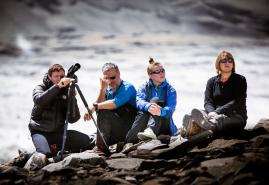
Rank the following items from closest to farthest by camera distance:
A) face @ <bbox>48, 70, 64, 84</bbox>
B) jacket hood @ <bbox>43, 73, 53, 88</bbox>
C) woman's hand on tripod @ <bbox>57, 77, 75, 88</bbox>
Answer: woman's hand on tripod @ <bbox>57, 77, 75, 88</bbox>
face @ <bbox>48, 70, 64, 84</bbox>
jacket hood @ <bbox>43, 73, 53, 88</bbox>

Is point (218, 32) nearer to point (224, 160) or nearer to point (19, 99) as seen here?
point (19, 99)

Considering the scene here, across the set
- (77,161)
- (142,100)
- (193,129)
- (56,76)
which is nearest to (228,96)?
(193,129)

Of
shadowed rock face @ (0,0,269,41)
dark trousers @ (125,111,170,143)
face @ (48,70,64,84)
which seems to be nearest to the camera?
dark trousers @ (125,111,170,143)

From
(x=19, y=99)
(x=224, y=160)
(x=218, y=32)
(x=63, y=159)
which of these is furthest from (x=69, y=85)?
(x=218, y=32)

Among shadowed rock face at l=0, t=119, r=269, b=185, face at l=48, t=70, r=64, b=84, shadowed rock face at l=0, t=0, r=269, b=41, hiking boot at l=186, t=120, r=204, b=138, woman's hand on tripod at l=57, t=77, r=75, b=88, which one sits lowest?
shadowed rock face at l=0, t=119, r=269, b=185

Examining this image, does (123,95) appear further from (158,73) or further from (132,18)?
(132,18)

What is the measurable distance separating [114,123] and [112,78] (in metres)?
0.71

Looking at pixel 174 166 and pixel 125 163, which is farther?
pixel 125 163

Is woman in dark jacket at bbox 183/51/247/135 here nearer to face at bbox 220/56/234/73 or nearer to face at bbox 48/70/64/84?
face at bbox 220/56/234/73

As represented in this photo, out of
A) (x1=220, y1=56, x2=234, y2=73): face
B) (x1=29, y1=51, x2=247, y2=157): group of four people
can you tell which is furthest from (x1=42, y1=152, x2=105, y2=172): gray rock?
(x1=220, y1=56, x2=234, y2=73): face

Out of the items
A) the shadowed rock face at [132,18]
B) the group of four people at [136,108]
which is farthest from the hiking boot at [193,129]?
the shadowed rock face at [132,18]

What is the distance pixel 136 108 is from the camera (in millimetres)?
6801

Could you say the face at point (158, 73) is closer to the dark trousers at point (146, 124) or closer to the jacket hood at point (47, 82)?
the dark trousers at point (146, 124)

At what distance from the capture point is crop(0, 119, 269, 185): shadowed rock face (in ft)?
15.3
